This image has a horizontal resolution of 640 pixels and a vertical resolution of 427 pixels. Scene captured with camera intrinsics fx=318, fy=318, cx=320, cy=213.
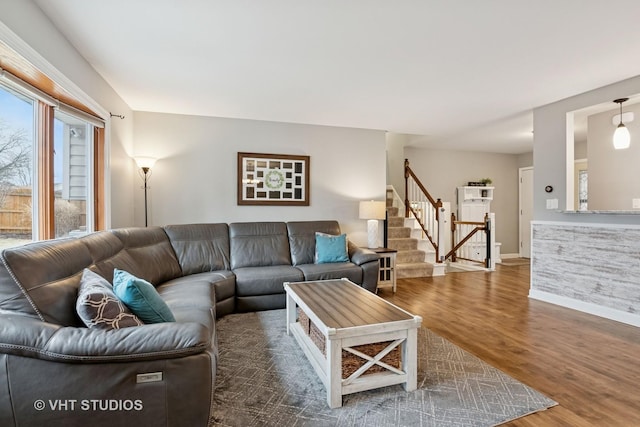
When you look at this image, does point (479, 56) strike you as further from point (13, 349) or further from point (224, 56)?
point (13, 349)

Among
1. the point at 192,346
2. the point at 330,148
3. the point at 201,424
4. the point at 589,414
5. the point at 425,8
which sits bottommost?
the point at 589,414

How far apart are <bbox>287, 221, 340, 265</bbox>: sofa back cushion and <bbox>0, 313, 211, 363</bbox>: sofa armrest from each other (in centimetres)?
283

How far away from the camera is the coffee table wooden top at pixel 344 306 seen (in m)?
1.98

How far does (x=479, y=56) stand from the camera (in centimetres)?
270

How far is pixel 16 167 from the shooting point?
2.13 m

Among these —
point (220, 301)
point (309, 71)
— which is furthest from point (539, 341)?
point (309, 71)

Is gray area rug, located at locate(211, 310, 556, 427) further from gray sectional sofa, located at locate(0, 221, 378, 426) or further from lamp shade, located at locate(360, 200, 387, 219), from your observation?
lamp shade, located at locate(360, 200, 387, 219)

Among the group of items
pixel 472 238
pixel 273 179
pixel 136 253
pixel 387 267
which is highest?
pixel 273 179

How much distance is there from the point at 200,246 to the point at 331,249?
162 cm

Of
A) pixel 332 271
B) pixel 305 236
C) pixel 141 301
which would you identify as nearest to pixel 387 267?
pixel 332 271

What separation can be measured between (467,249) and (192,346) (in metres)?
6.38

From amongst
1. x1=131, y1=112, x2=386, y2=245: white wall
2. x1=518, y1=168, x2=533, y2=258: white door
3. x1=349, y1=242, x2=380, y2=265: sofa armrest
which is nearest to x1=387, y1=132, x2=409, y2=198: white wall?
x1=131, y1=112, x2=386, y2=245: white wall

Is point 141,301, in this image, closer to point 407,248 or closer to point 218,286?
point 218,286

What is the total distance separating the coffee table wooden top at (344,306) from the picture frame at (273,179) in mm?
2015
